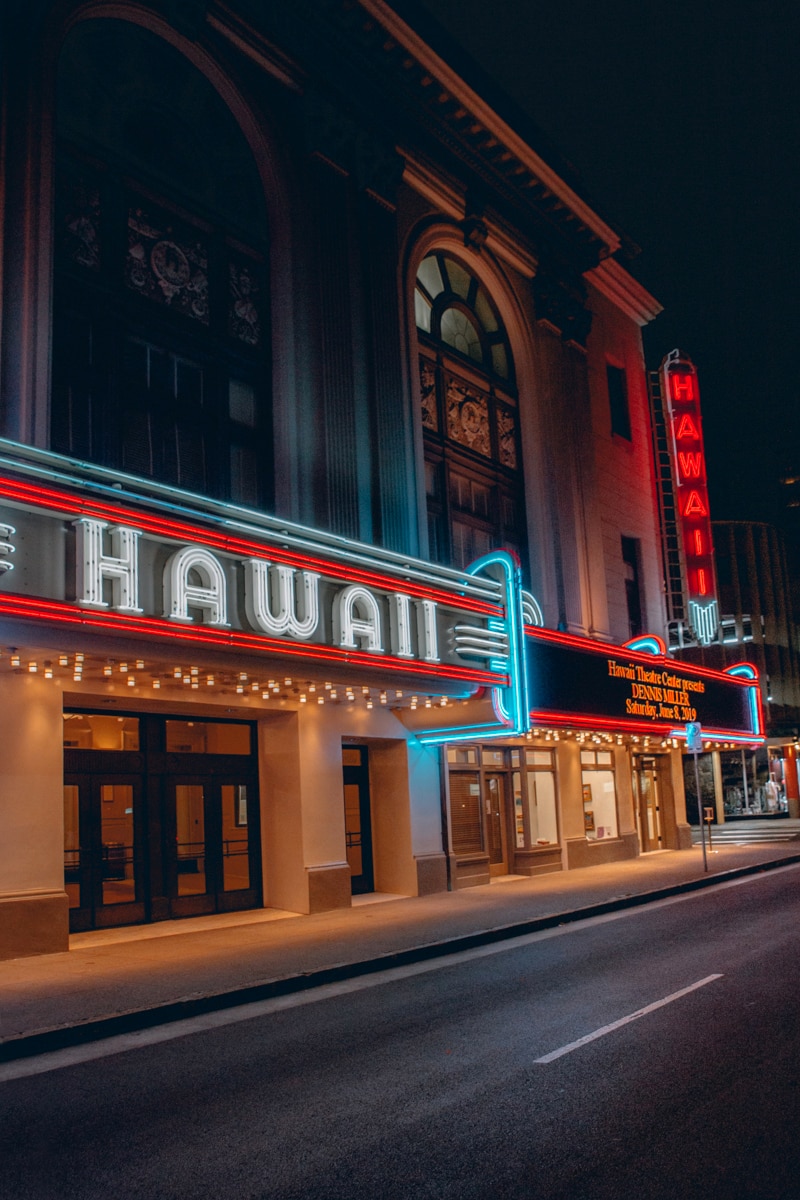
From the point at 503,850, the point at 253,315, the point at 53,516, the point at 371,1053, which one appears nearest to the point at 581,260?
the point at 253,315

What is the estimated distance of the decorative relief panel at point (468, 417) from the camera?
24.0m

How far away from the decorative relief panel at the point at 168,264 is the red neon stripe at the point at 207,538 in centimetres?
614

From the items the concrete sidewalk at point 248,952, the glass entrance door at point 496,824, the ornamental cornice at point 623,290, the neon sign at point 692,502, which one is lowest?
the concrete sidewalk at point 248,952

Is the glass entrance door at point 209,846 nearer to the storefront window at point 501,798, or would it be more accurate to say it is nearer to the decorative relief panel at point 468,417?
the storefront window at point 501,798

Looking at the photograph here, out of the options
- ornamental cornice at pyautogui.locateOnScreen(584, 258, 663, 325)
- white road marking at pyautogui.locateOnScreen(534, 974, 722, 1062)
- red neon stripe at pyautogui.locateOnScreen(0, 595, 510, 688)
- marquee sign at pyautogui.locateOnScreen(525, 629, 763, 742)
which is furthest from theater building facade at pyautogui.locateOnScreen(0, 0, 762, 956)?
white road marking at pyautogui.locateOnScreen(534, 974, 722, 1062)

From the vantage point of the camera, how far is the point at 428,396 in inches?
910

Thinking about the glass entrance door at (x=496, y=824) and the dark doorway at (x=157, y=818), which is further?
the glass entrance door at (x=496, y=824)

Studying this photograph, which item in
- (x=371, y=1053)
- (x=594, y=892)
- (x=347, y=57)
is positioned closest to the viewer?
(x=371, y=1053)

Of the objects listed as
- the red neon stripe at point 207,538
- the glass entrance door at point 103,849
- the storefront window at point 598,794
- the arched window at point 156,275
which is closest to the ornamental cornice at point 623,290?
the arched window at point 156,275

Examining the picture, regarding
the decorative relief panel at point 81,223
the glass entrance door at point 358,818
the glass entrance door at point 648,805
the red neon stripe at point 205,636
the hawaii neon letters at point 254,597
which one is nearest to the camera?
the red neon stripe at point 205,636

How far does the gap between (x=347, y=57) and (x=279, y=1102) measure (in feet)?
68.8

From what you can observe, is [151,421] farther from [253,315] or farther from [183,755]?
[183,755]

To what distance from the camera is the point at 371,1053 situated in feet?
26.0

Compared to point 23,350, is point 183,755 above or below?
below
